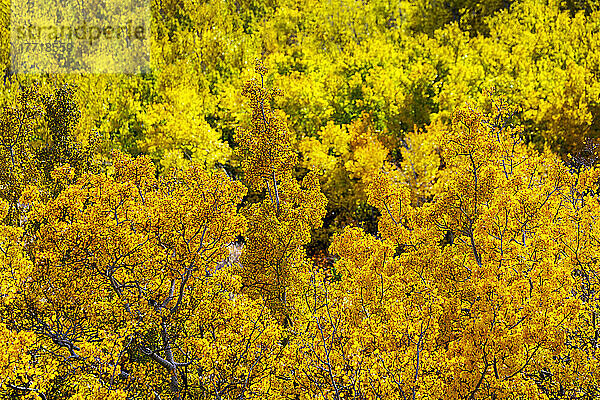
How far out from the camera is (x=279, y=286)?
767cm

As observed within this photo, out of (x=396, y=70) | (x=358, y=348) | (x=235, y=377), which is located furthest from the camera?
(x=396, y=70)

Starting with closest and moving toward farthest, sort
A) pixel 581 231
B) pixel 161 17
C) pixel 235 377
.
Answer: pixel 235 377 → pixel 581 231 → pixel 161 17

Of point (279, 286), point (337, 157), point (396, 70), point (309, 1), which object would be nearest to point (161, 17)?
point (309, 1)

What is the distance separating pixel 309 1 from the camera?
150 ft

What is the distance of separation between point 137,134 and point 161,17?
27119mm

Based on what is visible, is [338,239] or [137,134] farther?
[137,134]

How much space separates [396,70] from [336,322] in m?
15.6

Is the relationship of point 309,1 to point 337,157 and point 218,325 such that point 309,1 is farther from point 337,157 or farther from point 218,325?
point 218,325

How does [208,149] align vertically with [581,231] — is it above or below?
below

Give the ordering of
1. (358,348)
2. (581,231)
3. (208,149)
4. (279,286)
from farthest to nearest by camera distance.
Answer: (208,149)
(279,286)
(581,231)
(358,348)

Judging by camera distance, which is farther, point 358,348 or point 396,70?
point 396,70

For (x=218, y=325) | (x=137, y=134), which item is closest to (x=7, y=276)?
(x=218, y=325)

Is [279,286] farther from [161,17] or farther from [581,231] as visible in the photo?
[161,17]

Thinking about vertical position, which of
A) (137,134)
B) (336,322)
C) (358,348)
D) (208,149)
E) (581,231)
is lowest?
(137,134)
